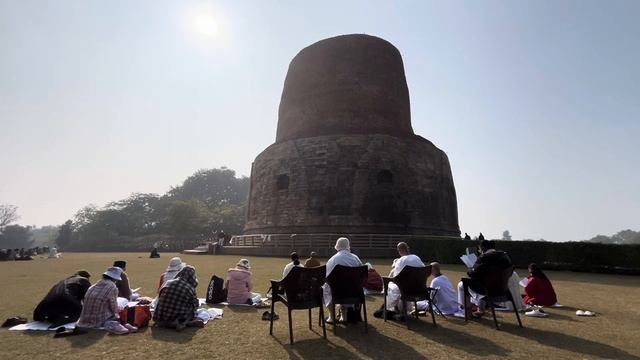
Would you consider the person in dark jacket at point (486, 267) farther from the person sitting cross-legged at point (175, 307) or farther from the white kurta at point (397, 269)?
the person sitting cross-legged at point (175, 307)

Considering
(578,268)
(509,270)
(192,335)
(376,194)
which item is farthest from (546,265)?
(192,335)

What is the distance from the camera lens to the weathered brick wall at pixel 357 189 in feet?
71.9

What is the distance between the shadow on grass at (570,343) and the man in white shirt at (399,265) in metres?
1.42

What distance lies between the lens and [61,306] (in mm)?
5340

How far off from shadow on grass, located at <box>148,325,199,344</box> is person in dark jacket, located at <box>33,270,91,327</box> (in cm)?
114

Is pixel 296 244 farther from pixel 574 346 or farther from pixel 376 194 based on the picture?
pixel 574 346

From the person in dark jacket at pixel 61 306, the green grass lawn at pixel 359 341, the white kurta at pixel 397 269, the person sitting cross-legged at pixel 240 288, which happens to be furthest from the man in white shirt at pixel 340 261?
the person in dark jacket at pixel 61 306

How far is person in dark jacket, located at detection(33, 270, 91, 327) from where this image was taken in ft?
17.3

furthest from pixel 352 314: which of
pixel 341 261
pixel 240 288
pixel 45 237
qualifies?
pixel 45 237

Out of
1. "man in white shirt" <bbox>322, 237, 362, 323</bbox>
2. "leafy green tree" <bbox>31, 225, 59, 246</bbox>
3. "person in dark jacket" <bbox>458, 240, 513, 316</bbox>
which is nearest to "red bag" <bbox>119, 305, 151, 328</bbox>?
"man in white shirt" <bbox>322, 237, 362, 323</bbox>

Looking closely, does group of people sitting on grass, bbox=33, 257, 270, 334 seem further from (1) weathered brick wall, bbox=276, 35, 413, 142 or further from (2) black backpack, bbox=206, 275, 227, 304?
(1) weathered brick wall, bbox=276, 35, 413, 142

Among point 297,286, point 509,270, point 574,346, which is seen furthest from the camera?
point 509,270

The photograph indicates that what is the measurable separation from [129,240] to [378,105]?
40422 millimetres

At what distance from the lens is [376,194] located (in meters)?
22.1
